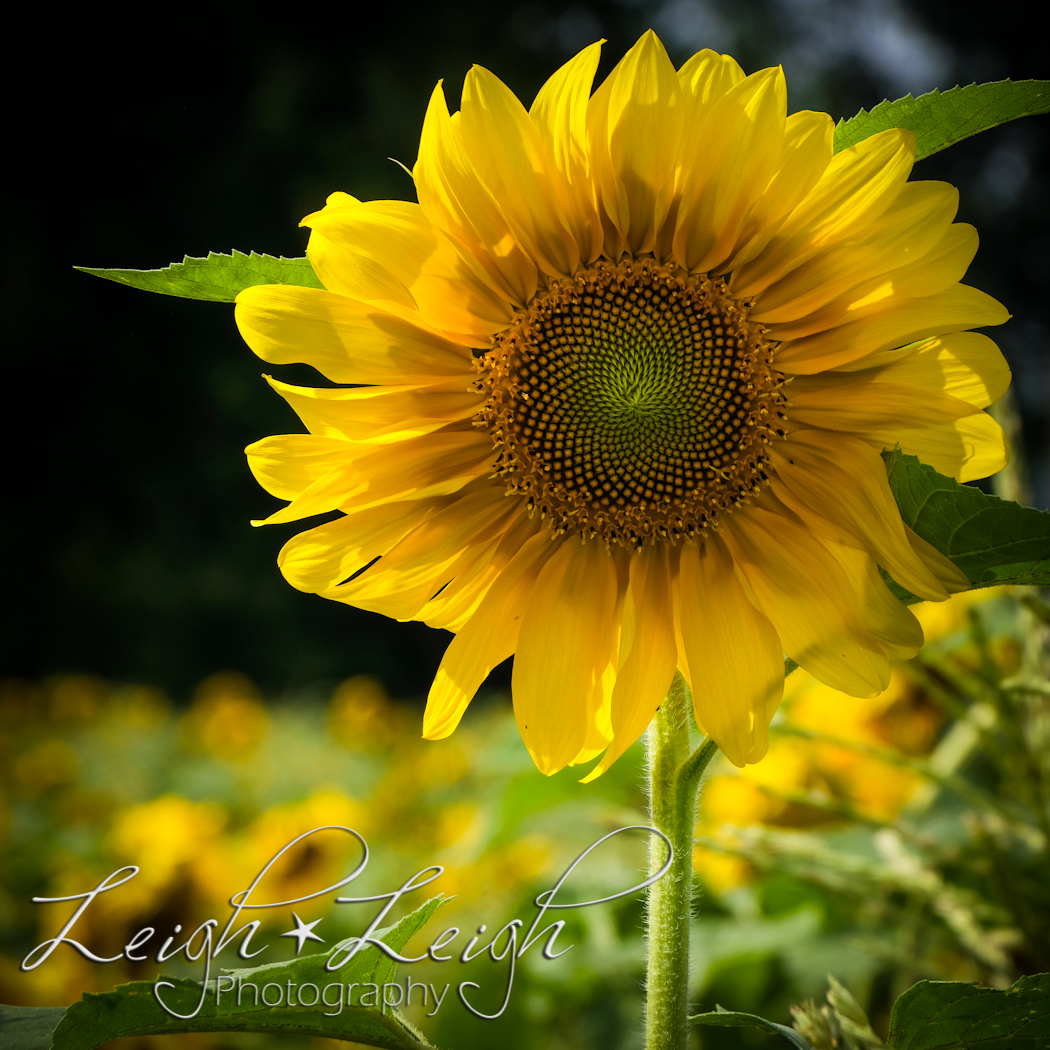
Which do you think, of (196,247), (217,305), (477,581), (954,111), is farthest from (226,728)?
(196,247)

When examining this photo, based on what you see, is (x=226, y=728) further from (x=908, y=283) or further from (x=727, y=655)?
(x=908, y=283)

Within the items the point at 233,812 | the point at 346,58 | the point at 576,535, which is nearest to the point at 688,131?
the point at 576,535

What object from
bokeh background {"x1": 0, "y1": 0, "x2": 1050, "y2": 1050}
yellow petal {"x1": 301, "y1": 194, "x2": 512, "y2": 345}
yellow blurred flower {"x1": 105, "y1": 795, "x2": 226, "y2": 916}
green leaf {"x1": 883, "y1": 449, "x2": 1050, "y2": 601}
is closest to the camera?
green leaf {"x1": 883, "y1": 449, "x2": 1050, "y2": 601}

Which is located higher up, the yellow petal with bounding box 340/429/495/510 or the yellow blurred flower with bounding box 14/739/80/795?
the yellow blurred flower with bounding box 14/739/80/795

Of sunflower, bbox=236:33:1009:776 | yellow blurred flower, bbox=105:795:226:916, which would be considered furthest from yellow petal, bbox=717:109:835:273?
yellow blurred flower, bbox=105:795:226:916

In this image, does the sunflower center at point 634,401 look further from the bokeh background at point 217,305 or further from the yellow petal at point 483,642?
the bokeh background at point 217,305

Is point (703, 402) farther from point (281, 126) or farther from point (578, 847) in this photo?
point (281, 126)

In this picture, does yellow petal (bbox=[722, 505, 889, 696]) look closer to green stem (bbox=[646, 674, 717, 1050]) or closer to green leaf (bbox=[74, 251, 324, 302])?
green stem (bbox=[646, 674, 717, 1050])
